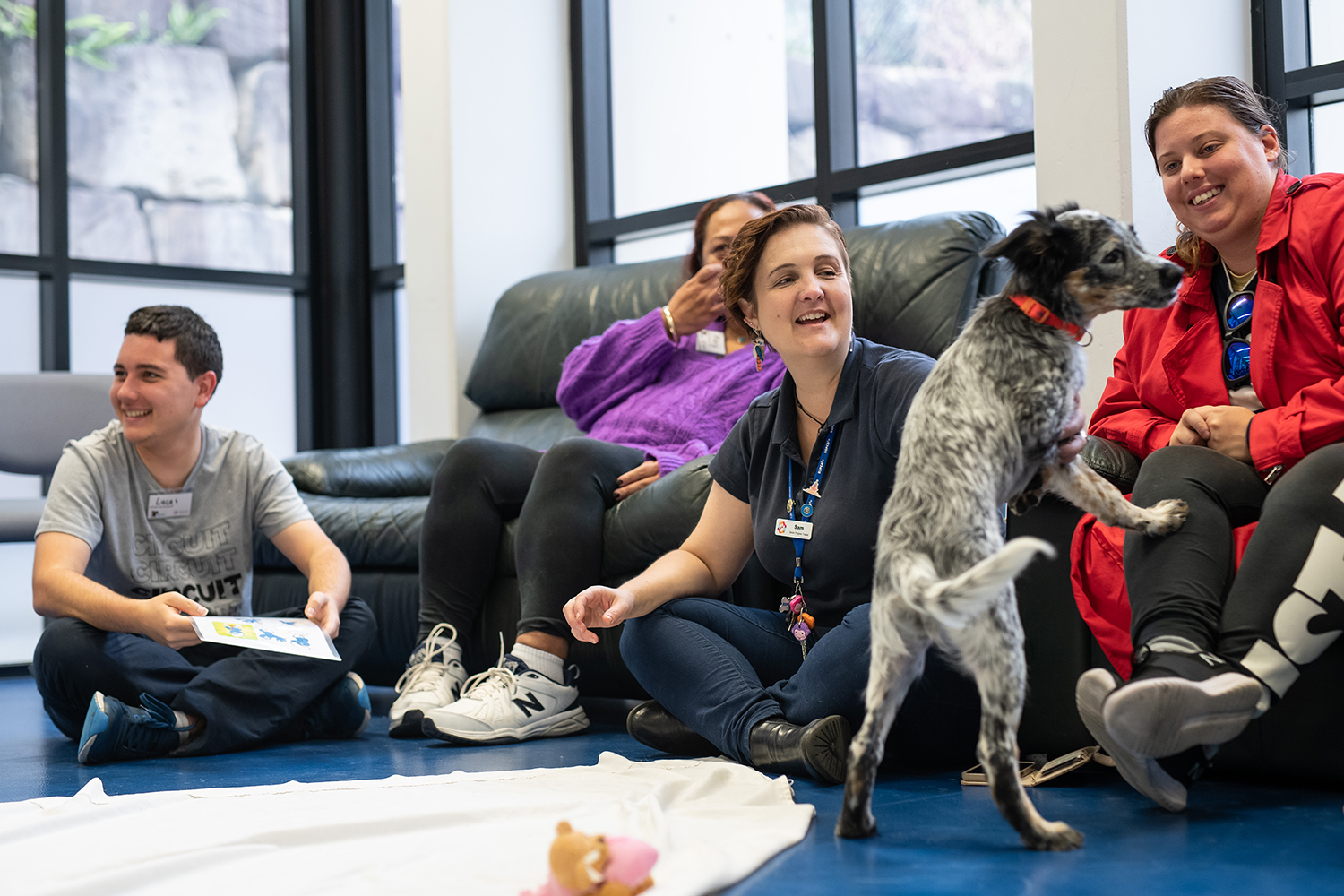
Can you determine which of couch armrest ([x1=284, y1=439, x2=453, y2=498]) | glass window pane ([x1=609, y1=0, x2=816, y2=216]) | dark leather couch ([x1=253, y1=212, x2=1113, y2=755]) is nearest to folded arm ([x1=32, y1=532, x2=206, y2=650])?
dark leather couch ([x1=253, y1=212, x2=1113, y2=755])

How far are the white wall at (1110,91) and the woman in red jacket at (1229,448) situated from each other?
0.71 meters

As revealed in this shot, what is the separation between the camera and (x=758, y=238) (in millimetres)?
1933

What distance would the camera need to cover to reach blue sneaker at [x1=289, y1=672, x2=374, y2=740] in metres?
2.48

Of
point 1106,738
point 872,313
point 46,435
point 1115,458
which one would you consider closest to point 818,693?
point 1106,738

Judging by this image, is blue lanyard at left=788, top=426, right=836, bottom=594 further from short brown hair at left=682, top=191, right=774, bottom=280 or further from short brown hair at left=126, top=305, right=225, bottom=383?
short brown hair at left=126, top=305, right=225, bottom=383

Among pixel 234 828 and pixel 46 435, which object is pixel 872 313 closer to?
pixel 234 828

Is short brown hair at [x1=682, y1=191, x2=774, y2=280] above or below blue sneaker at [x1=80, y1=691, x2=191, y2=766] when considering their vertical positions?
above

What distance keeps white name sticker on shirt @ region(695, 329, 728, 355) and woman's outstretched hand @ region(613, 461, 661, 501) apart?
0.48 metres

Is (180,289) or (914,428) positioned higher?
(180,289)

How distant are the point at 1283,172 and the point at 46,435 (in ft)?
13.4

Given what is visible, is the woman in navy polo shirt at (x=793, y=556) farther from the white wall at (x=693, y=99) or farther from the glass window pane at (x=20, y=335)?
the glass window pane at (x=20, y=335)

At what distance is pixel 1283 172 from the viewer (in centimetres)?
181

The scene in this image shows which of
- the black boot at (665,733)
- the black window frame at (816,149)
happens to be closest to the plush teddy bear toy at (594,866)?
the black boot at (665,733)

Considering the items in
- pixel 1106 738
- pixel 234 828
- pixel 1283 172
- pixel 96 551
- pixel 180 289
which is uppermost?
pixel 180 289
